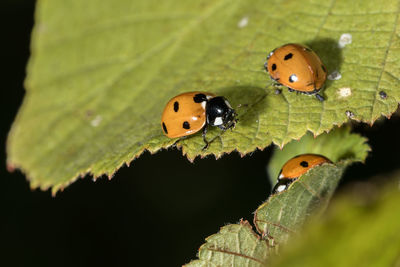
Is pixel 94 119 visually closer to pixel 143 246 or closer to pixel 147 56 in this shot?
pixel 147 56

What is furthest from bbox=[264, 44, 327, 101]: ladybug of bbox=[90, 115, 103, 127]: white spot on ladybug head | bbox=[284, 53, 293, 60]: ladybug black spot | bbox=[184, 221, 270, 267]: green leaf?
bbox=[90, 115, 103, 127]: white spot on ladybug head

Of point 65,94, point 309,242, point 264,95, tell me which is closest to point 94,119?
point 65,94

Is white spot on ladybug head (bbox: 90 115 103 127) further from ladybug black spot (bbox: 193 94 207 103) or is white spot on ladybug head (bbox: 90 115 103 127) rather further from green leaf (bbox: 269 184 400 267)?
green leaf (bbox: 269 184 400 267)

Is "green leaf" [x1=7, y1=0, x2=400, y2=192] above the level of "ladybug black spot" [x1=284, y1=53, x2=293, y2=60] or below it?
below

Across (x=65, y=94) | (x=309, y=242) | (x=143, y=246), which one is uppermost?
(x=309, y=242)

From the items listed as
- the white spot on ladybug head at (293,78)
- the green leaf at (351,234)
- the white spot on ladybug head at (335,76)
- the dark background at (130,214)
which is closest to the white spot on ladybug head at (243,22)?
the white spot on ladybug head at (293,78)

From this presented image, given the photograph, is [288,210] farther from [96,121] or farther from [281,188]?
[96,121]

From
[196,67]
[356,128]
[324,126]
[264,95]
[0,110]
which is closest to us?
[324,126]

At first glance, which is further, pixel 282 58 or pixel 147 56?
pixel 147 56
